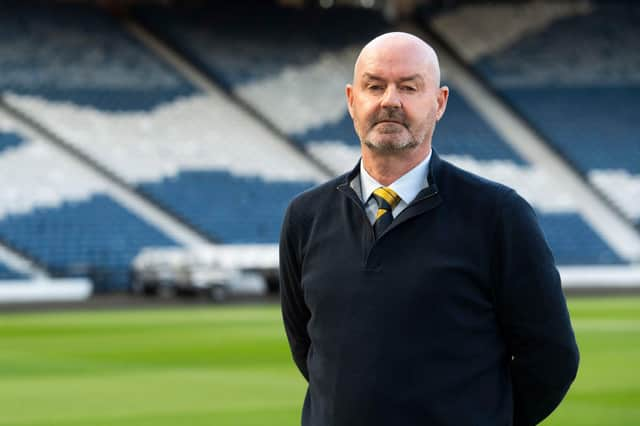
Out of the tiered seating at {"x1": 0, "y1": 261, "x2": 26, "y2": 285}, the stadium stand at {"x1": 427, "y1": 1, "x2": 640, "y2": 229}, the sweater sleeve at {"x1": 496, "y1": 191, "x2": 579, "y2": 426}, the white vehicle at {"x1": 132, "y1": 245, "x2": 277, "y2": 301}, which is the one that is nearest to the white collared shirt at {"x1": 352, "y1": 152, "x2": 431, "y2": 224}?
→ the sweater sleeve at {"x1": 496, "y1": 191, "x2": 579, "y2": 426}

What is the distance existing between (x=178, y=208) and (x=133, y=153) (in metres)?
2.23

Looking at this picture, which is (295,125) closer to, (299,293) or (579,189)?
(579,189)

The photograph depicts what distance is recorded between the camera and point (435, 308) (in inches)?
122

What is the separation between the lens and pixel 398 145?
10.3 ft

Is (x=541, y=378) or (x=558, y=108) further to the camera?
(x=558, y=108)

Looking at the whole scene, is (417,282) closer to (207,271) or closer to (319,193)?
(319,193)

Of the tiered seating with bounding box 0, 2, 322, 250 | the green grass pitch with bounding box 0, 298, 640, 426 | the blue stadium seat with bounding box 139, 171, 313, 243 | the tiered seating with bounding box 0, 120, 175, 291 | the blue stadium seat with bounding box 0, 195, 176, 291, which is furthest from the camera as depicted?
the tiered seating with bounding box 0, 2, 322, 250

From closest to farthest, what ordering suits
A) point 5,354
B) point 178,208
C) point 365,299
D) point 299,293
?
point 365,299 → point 299,293 → point 5,354 → point 178,208

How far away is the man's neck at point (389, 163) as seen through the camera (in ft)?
10.5

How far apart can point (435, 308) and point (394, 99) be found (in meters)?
0.54

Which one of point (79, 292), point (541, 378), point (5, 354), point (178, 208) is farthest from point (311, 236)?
point (178, 208)

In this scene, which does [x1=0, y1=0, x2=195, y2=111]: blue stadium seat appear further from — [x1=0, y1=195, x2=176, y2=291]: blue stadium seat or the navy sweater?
the navy sweater

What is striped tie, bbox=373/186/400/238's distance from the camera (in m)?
3.16

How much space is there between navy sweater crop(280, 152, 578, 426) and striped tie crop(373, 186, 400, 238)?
0.10ft
